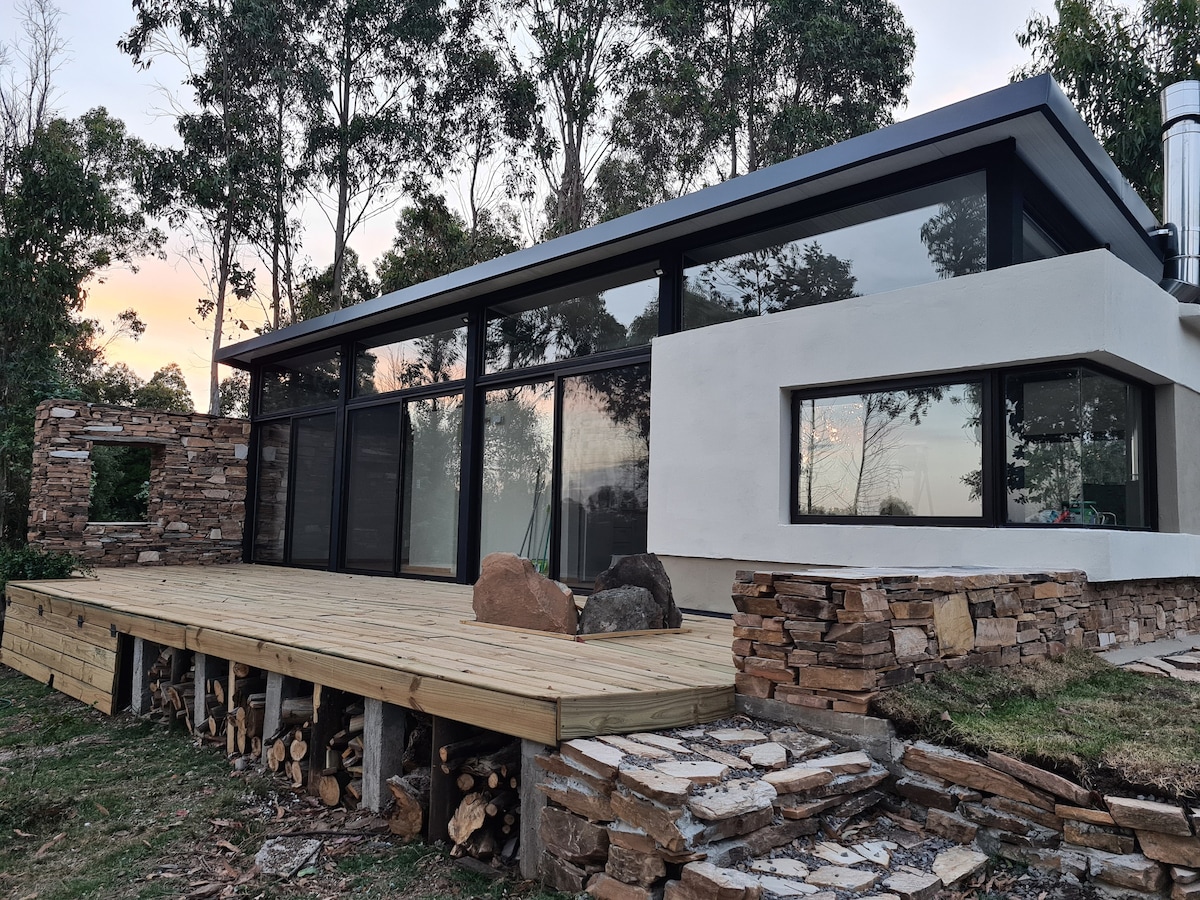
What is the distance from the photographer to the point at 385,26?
17.0 m

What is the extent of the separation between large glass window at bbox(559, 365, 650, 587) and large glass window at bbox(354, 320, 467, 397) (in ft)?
5.92

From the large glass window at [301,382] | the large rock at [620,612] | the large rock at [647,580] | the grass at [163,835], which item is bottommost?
the grass at [163,835]

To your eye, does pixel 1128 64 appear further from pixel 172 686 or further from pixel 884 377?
pixel 172 686

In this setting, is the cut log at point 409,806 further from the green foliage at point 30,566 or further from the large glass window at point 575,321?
the green foliage at point 30,566

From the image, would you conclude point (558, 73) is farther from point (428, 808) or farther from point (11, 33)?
point (428, 808)

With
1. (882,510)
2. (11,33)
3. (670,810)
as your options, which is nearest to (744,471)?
(882,510)

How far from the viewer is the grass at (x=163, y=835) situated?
2.73m

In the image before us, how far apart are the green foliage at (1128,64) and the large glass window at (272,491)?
11.6 m

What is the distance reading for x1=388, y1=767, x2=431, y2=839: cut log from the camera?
3.06 m

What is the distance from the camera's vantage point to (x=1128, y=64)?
38.8 ft

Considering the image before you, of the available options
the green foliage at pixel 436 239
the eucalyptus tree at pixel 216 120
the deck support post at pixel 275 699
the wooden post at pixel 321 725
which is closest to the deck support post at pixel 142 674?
the deck support post at pixel 275 699

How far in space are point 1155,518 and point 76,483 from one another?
424 inches

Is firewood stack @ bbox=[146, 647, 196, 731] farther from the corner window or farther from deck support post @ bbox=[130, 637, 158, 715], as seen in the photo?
the corner window

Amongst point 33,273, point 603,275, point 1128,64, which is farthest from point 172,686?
point 1128,64
